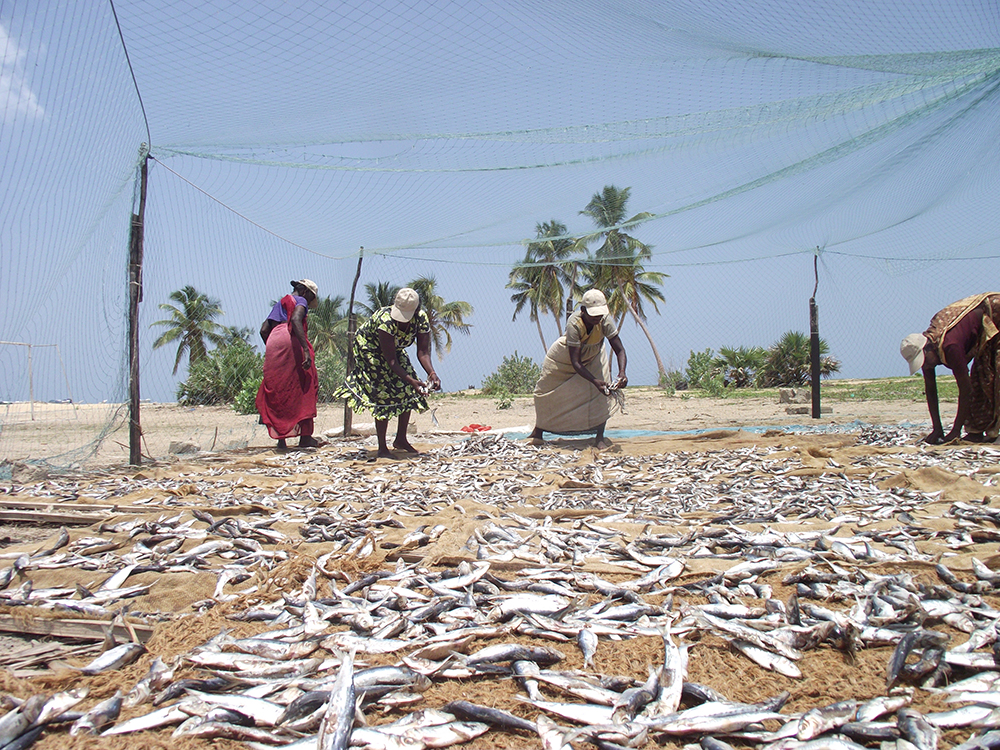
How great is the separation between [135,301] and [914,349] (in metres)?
7.27

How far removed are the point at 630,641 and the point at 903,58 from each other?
17.5 feet

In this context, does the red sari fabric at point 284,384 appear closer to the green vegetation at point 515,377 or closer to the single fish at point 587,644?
the single fish at point 587,644

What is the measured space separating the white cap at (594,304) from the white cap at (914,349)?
291 centimetres

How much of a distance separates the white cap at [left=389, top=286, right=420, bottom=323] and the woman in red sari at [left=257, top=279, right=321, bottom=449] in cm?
116

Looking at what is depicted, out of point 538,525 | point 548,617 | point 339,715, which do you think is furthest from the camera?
point 538,525

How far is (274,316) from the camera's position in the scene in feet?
22.6

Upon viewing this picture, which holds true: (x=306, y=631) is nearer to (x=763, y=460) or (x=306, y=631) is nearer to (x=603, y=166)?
(x=763, y=460)

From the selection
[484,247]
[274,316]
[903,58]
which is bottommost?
[274,316]

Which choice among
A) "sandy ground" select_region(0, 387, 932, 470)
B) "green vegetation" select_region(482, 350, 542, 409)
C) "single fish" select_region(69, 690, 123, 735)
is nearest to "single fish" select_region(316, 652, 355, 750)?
"single fish" select_region(69, 690, 123, 735)

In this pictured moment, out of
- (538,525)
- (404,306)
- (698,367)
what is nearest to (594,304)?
(404,306)

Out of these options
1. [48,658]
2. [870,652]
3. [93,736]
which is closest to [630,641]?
[870,652]

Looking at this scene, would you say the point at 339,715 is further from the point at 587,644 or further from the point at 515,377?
the point at 515,377

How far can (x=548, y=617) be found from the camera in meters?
2.05

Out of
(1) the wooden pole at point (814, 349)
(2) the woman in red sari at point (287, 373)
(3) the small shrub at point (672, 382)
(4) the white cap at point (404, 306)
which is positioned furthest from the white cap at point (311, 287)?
(3) the small shrub at point (672, 382)
